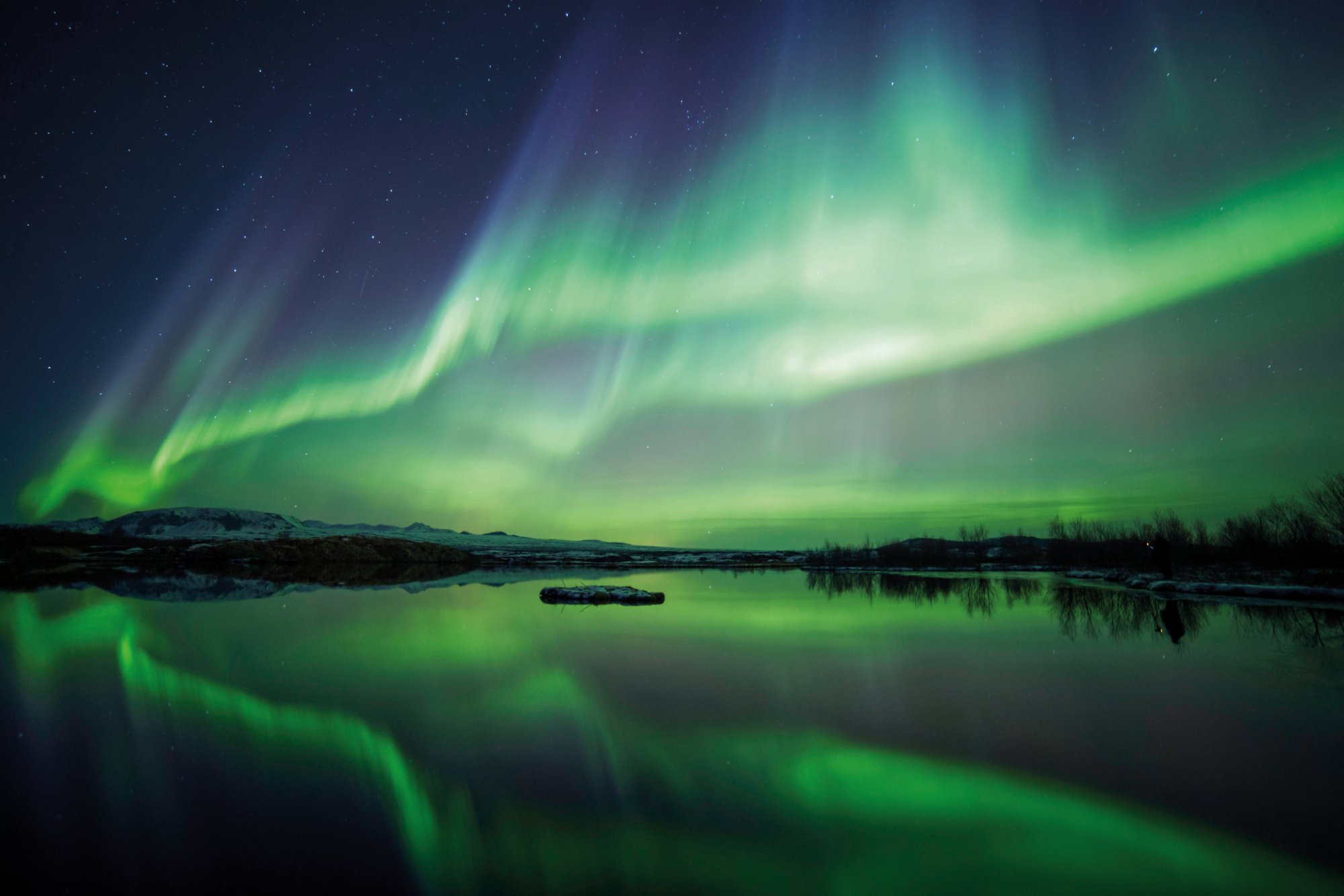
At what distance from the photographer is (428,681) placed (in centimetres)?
1068

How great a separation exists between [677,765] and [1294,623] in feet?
62.4

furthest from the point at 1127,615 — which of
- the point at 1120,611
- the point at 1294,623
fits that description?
the point at 1294,623

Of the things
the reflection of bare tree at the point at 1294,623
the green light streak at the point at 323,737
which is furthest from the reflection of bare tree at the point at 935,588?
the green light streak at the point at 323,737

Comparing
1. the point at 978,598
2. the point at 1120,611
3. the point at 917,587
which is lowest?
the point at 917,587

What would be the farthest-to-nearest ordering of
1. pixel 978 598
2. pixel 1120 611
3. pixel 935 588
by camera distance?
pixel 935 588, pixel 978 598, pixel 1120 611

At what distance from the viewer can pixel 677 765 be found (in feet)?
22.2

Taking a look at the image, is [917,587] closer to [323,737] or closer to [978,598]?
[978,598]

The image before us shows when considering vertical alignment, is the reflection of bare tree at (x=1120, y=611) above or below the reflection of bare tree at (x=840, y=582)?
above

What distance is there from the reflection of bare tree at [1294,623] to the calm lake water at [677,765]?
32 cm

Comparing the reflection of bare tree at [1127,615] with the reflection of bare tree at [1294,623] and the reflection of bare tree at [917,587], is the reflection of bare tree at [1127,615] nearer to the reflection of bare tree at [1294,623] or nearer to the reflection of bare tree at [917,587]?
the reflection of bare tree at [1294,623]

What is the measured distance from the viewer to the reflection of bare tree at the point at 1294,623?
13461 millimetres

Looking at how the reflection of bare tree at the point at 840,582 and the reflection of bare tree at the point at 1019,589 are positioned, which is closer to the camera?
the reflection of bare tree at the point at 1019,589

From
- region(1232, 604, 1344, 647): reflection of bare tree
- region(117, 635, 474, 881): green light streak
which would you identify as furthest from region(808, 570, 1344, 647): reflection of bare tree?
region(117, 635, 474, 881): green light streak

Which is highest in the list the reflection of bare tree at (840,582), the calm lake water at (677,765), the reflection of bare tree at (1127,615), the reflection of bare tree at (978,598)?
the calm lake water at (677,765)
